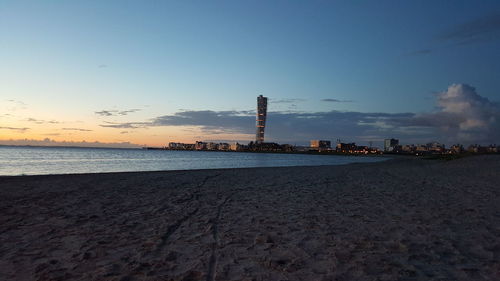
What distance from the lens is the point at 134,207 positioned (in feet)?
34.9

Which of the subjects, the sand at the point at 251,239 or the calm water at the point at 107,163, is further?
the calm water at the point at 107,163

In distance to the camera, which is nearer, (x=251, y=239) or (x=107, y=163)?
(x=251, y=239)

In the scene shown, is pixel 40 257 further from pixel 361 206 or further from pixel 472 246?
pixel 361 206

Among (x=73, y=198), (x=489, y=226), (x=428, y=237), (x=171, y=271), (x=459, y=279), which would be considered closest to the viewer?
(x=459, y=279)

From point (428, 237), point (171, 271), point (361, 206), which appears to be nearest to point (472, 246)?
point (428, 237)

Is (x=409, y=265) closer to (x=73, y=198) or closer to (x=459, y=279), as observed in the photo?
(x=459, y=279)

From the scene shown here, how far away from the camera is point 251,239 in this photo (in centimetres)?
666

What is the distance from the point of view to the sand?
4.89 meters

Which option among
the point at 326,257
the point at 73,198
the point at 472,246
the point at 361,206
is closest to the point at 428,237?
the point at 472,246

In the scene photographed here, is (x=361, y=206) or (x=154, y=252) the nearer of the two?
(x=154, y=252)

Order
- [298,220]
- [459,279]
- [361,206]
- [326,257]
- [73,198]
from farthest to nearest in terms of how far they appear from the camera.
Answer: [73,198] < [361,206] < [298,220] < [326,257] < [459,279]

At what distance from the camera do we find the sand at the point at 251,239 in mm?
4895

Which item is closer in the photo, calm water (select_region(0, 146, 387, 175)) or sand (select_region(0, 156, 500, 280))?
sand (select_region(0, 156, 500, 280))

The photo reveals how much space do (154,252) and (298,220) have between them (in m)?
3.93
